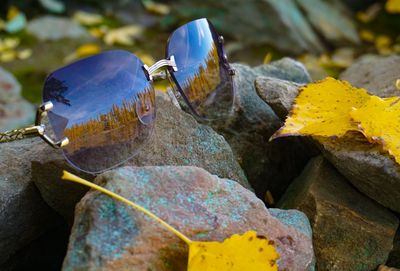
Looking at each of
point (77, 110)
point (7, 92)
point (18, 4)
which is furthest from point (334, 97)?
point (18, 4)

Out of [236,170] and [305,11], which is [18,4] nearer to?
[305,11]

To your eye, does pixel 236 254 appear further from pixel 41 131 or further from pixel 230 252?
pixel 41 131

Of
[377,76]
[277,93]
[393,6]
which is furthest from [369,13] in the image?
[277,93]

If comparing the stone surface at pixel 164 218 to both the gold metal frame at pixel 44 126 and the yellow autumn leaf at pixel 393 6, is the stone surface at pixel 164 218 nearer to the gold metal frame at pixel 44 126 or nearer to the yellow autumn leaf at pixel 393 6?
the gold metal frame at pixel 44 126

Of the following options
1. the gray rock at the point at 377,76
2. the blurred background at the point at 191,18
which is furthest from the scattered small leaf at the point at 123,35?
the gray rock at the point at 377,76

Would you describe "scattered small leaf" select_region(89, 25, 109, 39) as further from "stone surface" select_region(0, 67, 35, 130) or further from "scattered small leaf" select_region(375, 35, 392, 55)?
"scattered small leaf" select_region(375, 35, 392, 55)

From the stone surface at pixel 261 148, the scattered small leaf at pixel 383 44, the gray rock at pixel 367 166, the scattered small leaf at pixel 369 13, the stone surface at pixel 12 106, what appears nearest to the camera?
the gray rock at pixel 367 166
